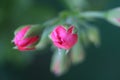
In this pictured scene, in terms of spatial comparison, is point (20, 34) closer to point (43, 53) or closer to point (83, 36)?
point (83, 36)

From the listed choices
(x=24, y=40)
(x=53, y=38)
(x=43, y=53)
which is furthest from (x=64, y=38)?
(x=43, y=53)

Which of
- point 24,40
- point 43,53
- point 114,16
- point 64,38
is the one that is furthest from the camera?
point 43,53

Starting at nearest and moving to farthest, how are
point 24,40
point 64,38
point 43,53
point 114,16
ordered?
point 64,38 < point 24,40 < point 114,16 < point 43,53

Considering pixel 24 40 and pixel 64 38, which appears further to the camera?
pixel 24 40

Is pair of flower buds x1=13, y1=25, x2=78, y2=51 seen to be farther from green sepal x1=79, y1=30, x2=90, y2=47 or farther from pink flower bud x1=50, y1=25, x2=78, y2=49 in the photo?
green sepal x1=79, y1=30, x2=90, y2=47

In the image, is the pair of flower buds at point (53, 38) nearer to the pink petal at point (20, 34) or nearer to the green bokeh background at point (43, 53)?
the pink petal at point (20, 34)

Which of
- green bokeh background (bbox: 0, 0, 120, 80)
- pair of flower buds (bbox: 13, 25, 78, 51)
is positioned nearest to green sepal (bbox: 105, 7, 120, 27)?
pair of flower buds (bbox: 13, 25, 78, 51)

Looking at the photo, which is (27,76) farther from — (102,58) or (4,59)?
A: (102,58)

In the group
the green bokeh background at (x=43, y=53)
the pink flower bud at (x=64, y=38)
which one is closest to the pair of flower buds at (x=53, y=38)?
the pink flower bud at (x=64, y=38)
